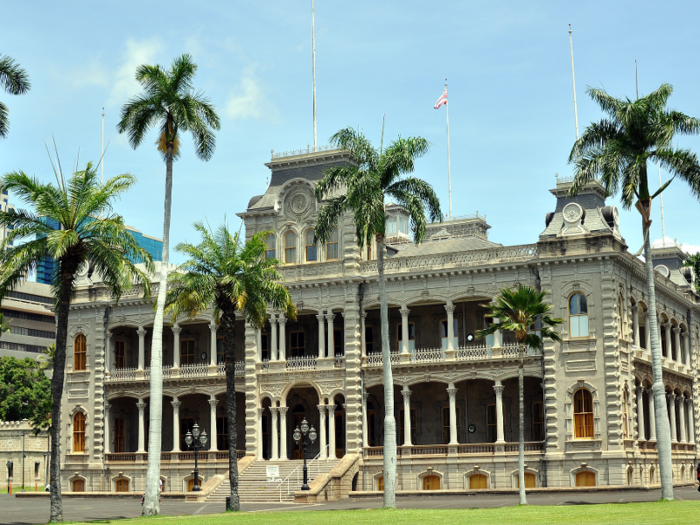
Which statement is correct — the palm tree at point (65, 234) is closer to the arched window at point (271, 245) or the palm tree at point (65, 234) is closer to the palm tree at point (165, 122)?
the palm tree at point (165, 122)

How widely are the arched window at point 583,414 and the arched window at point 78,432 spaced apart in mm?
30551

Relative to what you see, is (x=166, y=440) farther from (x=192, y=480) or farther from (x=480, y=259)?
(x=480, y=259)

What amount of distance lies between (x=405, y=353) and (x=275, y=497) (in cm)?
1039

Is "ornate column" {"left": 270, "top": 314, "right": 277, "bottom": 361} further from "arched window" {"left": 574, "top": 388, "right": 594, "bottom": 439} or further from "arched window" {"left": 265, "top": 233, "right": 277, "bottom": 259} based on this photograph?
"arched window" {"left": 574, "top": 388, "right": 594, "bottom": 439}

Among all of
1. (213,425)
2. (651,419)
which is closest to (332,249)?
(213,425)

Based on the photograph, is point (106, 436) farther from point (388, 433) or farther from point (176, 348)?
point (388, 433)

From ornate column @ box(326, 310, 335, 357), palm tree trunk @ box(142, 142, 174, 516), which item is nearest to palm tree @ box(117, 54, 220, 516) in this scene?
palm tree trunk @ box(142, 142, 174, 516)

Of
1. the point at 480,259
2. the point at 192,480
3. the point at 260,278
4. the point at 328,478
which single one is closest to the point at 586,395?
the point at 480,259

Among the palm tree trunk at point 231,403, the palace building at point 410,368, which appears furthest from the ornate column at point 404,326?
the palm tree trunk at point 231,403

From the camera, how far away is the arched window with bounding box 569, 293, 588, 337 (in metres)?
49.4

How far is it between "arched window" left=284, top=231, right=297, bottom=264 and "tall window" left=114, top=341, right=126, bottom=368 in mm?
13622

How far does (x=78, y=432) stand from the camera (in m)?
62.5

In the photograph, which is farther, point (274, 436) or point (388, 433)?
point (274, 436)

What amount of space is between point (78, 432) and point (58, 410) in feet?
99.1
